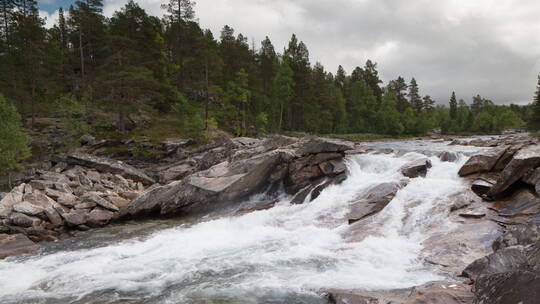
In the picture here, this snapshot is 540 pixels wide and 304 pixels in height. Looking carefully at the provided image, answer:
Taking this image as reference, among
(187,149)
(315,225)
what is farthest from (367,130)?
(315,225)

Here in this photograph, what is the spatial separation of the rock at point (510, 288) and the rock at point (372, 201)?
7.56 meters

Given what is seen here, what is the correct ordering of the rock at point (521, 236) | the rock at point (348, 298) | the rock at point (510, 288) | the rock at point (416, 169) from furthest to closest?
the rock at point (416, 169) → the rock at point (521, 236) → the rock at point (348, 298) → the rock at point (510, 288)

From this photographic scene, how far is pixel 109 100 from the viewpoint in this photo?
3416cm

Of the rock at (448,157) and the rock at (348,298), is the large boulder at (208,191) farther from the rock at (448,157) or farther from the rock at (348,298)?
the rock at (348,298)

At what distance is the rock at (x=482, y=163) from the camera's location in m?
15.9

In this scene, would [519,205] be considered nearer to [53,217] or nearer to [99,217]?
[99,217]

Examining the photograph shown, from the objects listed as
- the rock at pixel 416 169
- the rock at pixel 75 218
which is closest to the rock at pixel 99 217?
the rock at pixel 75 218

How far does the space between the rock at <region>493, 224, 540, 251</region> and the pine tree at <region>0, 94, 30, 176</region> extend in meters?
29.7

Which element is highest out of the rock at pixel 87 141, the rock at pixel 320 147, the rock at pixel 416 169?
the rock at pixel 87 141

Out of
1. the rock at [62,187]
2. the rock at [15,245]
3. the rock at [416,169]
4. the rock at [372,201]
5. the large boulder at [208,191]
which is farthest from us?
the rock at [62,187]

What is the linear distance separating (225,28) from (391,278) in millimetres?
60828

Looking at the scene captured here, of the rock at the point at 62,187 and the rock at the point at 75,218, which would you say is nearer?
the rock at the point at 75,218

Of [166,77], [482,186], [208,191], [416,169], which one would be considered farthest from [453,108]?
[208,191]

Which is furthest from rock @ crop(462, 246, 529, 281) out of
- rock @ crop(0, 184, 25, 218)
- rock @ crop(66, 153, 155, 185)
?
rock @ crop(66, 153, 155, 185)
